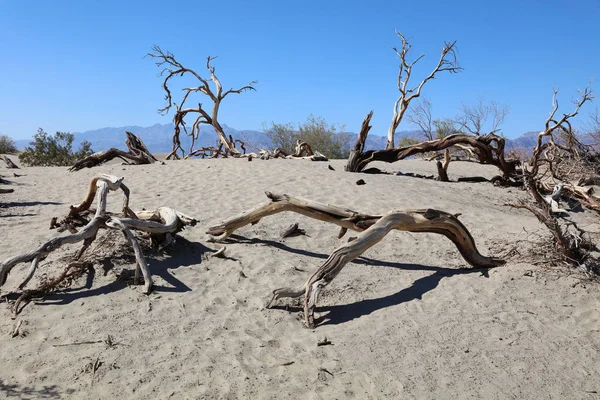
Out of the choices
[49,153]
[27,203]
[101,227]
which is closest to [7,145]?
[49,153]

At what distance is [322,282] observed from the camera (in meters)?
4.23

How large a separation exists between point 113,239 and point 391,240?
3.26 meters

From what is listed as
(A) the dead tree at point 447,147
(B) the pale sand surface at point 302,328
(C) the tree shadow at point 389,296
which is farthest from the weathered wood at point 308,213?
(A) the dead tree at point 447,147

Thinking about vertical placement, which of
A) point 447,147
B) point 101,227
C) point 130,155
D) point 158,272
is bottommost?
point 158,272

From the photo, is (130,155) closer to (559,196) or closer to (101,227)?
(101,227)

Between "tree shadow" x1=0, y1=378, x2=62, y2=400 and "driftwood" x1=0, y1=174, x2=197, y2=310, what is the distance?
3.83 feet

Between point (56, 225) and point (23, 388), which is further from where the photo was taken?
point (56, 225)

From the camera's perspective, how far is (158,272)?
486cm

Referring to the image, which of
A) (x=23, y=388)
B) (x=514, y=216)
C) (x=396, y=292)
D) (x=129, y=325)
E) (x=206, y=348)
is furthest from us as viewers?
(x=514, y=216)

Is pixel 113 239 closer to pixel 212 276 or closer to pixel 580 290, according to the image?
pixel 212 276

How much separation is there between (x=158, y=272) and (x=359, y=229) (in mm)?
2033

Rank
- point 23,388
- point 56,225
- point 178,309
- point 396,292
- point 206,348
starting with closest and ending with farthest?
point 23,388 < point 206,348 < point 178,309 < point 396,292 < point 56,225

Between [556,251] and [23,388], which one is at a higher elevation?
[556,251]

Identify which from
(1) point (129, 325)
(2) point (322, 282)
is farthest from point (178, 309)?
(2) point (322, 282)
